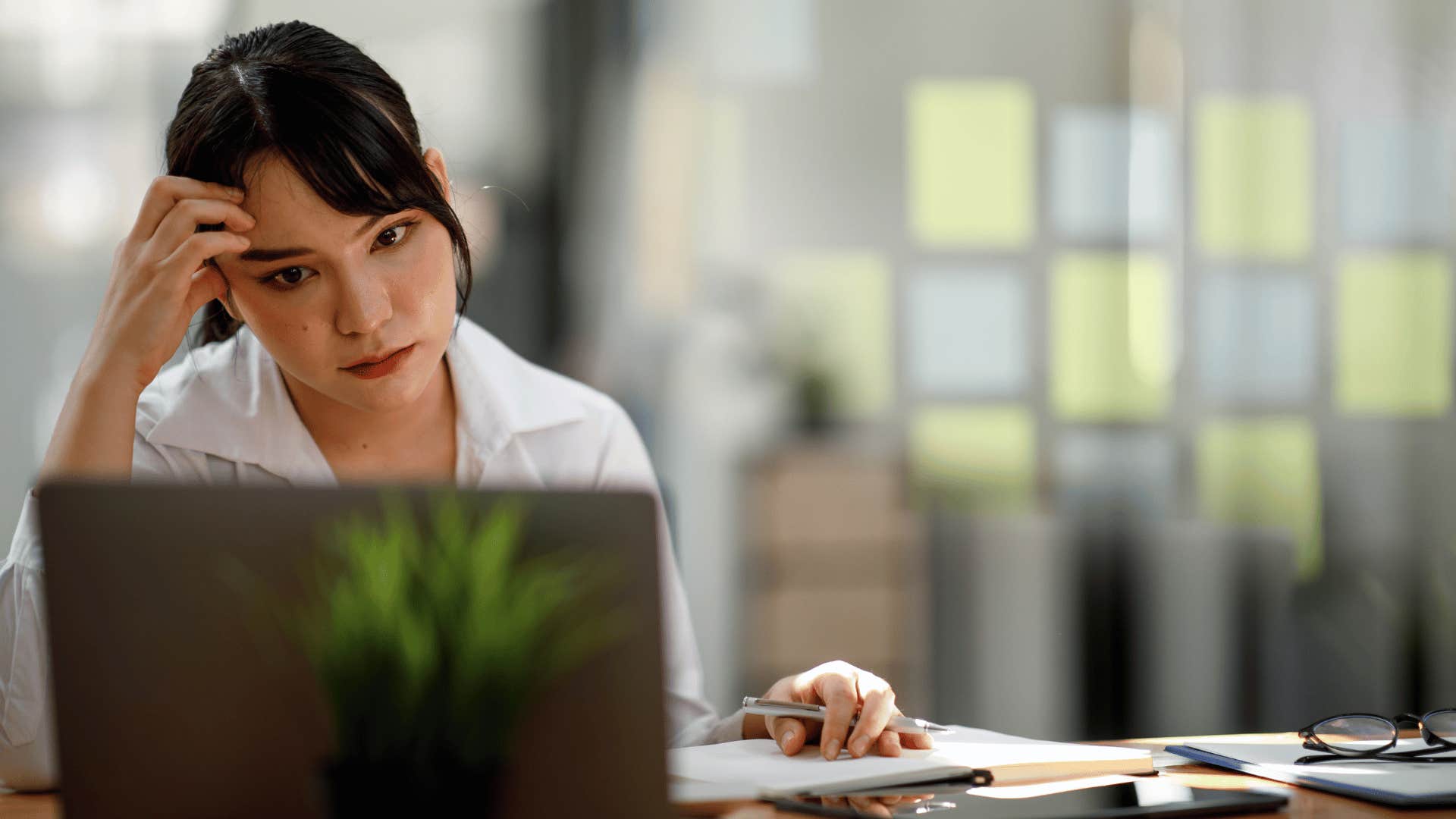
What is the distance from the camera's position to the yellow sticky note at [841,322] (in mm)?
2838

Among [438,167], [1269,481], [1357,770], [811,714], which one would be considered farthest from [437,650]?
[1269,481]

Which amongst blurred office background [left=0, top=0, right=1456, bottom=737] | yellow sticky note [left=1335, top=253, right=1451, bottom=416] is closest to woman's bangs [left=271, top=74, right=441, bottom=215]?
blurred office background [left=0, top=0, right=1456, bottom=737]

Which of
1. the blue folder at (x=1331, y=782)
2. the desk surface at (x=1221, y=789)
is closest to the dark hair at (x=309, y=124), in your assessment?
the desk surface at (x=1221, y=789)

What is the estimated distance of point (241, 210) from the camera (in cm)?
123

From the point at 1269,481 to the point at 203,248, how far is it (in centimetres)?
231

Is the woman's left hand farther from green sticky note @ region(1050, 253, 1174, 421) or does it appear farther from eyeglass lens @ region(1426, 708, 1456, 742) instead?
green sticky note @ region(1050, 253, 1174, 421)

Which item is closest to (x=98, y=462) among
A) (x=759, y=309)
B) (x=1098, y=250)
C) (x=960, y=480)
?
(x=759, y=309)

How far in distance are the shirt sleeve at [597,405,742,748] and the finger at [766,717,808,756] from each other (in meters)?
0.08

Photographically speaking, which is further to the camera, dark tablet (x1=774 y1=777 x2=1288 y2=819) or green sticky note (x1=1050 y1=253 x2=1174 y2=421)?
green sticky note (x1=1050 y1=253 x2=1174 y2=421)

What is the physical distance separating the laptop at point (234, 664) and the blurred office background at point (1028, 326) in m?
2.12

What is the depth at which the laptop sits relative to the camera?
59 centimetres

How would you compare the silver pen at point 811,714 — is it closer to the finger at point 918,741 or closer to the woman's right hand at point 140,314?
the finger at point 918,741

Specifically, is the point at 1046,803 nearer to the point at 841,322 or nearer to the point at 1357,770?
the point at 1357,770

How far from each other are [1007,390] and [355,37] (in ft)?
4.94
